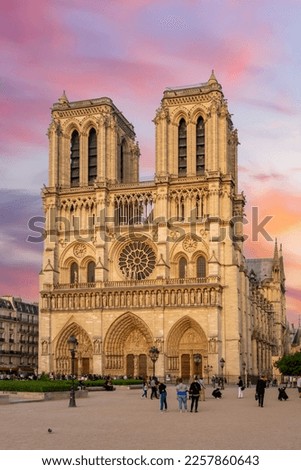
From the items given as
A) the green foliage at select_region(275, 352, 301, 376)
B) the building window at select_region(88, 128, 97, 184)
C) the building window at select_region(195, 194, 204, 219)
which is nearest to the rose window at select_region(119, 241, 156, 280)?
the building window at select_region(195, 194, 204, 219)

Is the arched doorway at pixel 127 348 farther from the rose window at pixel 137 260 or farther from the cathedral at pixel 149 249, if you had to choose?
the rose window at pixel 137 260

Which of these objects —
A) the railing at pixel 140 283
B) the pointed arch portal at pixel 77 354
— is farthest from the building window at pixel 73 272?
the pointed arch portal at pixel 77 354

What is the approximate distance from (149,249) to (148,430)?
50831mm

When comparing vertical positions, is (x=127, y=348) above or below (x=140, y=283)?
below

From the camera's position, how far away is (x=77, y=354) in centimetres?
6950

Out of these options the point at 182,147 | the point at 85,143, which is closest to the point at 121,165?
the point at 85,143

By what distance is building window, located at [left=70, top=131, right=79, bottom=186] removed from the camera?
242 ft

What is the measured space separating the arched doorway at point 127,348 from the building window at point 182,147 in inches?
579

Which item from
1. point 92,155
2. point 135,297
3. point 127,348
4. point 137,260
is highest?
point 92,155

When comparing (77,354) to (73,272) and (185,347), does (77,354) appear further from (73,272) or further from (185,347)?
(185,347)

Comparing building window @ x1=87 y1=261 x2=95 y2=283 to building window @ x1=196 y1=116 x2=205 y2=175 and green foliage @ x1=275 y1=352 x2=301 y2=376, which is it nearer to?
building window @ x1=196 y1=116 x2=205 y2=175

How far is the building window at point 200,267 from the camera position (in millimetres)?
67500

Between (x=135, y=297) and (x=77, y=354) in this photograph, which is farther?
(x=77, y=354)
